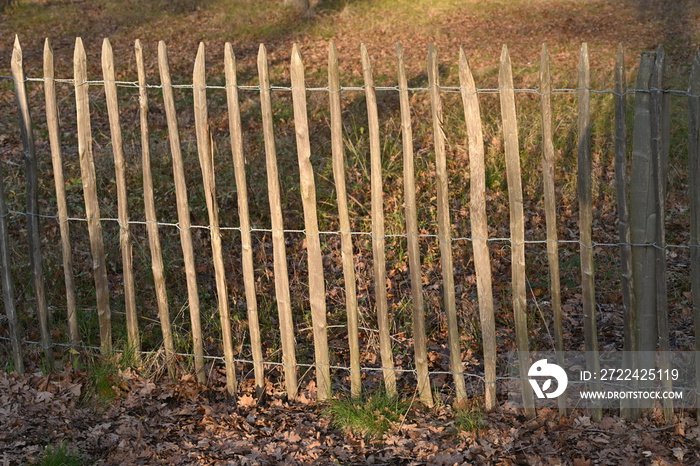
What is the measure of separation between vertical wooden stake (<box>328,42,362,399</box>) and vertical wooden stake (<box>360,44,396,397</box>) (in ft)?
0.48

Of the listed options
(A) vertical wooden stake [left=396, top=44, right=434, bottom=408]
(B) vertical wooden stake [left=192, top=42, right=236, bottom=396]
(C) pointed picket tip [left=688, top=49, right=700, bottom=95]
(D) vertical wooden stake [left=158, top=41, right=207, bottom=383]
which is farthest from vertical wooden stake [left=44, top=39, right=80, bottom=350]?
(C) pointed picket tip [left=688, top=49, right=700, bottom=95]

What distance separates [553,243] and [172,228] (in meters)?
4.11

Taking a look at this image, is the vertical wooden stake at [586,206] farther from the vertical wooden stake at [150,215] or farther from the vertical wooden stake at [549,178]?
the vertical wooden stake at [150,215]

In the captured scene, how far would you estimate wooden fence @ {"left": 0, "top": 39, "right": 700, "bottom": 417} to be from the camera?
3.73 metres

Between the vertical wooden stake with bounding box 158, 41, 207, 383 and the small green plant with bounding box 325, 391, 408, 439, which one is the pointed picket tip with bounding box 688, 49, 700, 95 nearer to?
the small green plant with bounding box 325, 391, 408, 439

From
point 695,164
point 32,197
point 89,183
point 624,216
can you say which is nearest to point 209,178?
point 89,183

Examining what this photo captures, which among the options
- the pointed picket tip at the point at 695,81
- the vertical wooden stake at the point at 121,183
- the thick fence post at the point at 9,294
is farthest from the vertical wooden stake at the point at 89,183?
the pointed picket tip at the point at 695,81

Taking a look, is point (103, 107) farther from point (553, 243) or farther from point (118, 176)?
point (553, 243)

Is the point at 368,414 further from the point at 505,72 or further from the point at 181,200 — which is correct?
the point at 505,72

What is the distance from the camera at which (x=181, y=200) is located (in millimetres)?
4270

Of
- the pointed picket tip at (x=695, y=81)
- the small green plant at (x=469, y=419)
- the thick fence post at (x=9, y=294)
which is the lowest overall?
the small green plant at (x=469, y=419)

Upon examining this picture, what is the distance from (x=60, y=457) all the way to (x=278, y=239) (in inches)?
64.5

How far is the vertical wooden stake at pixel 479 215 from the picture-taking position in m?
3.80

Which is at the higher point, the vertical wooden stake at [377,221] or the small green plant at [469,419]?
the vertical wooden stake at [377,221]
